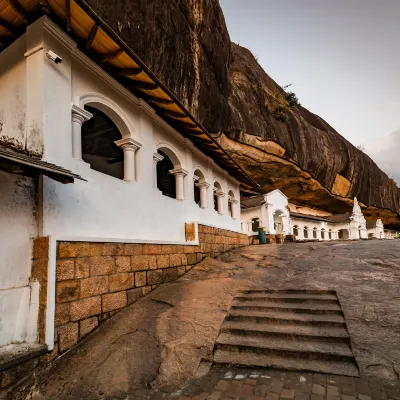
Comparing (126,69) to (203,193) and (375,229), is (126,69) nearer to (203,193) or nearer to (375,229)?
(203,193)

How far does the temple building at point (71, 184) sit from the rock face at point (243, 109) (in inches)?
113

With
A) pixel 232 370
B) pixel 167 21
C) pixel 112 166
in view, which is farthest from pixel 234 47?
pixel 232 370

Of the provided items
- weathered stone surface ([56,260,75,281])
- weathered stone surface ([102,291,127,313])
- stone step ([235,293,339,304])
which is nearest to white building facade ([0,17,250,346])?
weathered stone surface ([56,260,75,281])

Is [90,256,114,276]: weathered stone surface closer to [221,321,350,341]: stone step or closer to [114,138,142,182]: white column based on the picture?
[114,138,142,182]: white column

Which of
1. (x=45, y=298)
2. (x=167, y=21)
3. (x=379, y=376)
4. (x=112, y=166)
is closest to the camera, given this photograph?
(x=379, y=376)

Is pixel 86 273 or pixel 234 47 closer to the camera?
pixel 86 273

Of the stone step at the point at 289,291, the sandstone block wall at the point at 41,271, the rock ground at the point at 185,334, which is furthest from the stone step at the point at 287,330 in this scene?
the sandstone block wall at the point at 41,271

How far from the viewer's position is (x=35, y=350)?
10.9ft

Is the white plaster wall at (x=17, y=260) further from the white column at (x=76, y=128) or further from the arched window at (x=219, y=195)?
the arched window at (x=219, y=195)

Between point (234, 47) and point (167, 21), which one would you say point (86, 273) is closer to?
point (167, 21)

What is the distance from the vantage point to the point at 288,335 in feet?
13.0

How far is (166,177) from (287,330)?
23.5 feet

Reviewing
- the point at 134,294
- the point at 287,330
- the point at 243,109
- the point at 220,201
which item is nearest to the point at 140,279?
the point at 134,294

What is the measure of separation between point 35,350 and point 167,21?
405 inches
